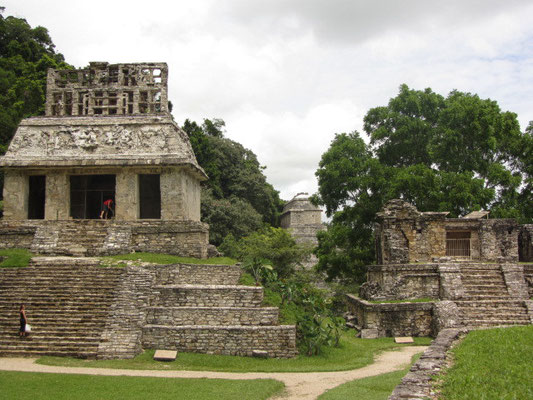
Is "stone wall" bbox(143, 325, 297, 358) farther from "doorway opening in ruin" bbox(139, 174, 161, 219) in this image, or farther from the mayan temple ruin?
"doorway opening in ruin" bbox(139, 174, 161, 219)

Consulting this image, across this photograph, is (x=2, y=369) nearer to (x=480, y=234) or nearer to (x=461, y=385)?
(x=461, y=385)

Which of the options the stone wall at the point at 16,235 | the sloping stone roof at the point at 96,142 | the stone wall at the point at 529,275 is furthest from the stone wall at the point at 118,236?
the stone wall at the point at 529,275

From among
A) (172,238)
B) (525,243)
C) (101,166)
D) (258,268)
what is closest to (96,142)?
(101,166)

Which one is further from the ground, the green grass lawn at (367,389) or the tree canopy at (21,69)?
the tree canopy at (21,69)

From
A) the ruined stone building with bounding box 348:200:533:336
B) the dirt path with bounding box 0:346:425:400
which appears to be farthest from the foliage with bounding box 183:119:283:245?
the dirt path with bounding box 0:346:425:400

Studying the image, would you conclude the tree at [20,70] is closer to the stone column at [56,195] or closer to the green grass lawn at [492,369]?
the stone column at [56,195]

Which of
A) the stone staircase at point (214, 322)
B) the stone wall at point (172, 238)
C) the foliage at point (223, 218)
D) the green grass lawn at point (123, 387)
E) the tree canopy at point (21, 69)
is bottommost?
the green grass lawn at point (123, 387)

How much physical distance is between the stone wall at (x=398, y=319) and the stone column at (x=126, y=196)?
869cm

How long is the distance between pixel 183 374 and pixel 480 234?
47.4ft

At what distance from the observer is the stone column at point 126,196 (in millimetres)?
18328

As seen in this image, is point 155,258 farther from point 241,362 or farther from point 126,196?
point 241,362

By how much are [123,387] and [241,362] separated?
338 centimetres

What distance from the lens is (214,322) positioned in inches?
500

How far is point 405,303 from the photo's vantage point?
1594 cm
